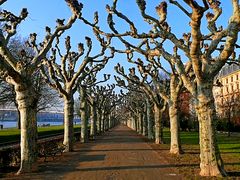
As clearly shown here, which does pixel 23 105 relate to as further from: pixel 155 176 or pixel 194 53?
pixel 194 53

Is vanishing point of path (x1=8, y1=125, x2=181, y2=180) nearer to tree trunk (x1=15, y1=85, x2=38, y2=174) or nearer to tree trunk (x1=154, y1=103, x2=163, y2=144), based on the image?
tree trunk (x1=15, y1=85, x2=38, y2=174)

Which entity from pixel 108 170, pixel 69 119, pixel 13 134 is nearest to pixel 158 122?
pixel 69 119

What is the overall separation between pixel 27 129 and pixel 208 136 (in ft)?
22.7

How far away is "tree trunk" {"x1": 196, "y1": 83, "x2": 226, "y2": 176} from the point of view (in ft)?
41.7

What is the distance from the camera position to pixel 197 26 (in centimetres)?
1173

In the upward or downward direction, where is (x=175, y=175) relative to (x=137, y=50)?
downward

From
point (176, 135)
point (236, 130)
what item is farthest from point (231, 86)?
point (176, 135)

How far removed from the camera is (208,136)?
12.9 meters

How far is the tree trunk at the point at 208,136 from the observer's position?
12.7 m

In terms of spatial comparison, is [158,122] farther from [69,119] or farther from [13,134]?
[13,134]

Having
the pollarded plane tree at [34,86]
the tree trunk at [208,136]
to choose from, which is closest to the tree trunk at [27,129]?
the tree trunk at [208,136]

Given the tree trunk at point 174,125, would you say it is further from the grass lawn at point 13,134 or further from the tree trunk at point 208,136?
the grass lawn at point 13,134

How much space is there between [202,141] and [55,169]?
618 centimetres

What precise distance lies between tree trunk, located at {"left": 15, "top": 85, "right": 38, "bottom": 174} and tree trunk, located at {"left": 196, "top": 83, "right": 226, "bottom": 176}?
6.50m
